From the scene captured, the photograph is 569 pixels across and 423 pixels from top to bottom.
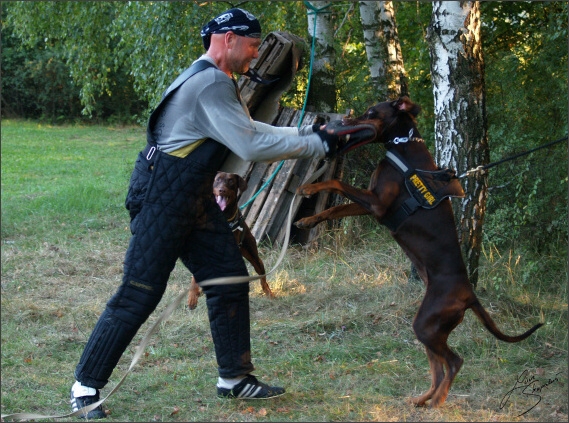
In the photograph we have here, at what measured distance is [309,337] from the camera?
551 centimetres

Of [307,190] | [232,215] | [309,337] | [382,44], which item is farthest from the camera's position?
[382,44]

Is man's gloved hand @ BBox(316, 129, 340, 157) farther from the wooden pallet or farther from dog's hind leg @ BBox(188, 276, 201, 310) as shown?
the wooden pallet

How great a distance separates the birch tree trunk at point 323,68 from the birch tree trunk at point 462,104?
2761mm

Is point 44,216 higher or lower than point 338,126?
lower

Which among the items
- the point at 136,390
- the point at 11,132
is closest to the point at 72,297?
the point at 136,390

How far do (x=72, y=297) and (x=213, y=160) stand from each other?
11.0ft

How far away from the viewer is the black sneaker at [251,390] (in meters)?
4.27

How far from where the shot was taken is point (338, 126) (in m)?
4.02

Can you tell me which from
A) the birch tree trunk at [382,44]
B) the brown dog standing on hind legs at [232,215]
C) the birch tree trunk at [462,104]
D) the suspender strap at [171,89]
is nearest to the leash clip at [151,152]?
the suspender strap at [171,89]

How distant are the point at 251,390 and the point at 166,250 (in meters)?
1.02

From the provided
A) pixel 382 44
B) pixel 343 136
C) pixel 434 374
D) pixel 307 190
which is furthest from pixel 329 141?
pixel 382 44

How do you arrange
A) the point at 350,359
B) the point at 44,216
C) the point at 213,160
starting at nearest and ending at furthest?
1. the point at 213,160
2. the point at 350,359
3. the point at 44,216

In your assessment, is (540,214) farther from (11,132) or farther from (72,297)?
(11,132)

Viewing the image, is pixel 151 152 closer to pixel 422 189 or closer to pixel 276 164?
pixel 422 189
